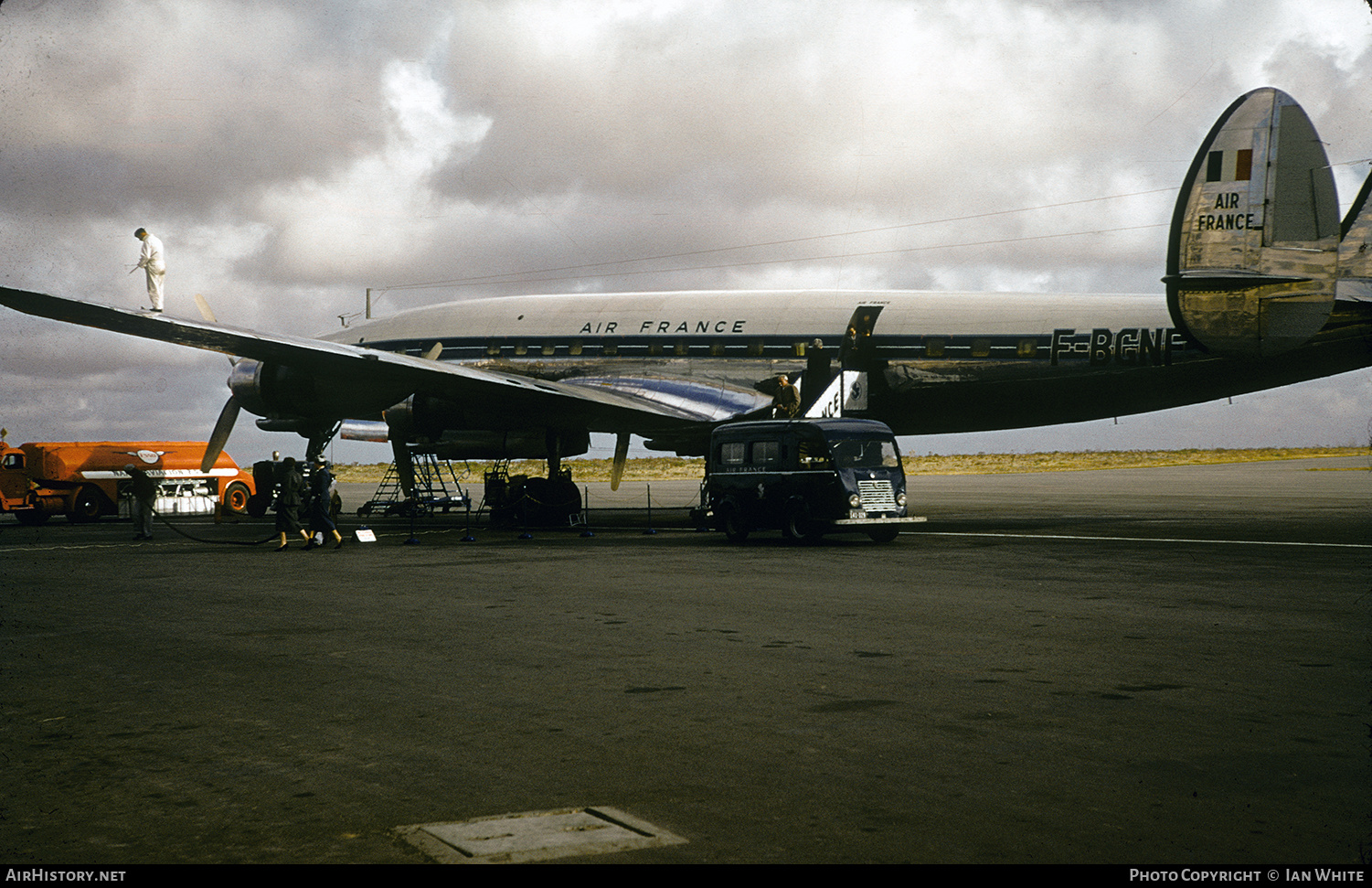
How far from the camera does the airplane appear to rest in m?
18.2

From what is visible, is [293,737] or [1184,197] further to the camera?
[1184,197]

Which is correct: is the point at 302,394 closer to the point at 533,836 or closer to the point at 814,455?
the point at 814,455

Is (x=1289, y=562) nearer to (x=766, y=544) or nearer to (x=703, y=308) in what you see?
(x=766, y=544)

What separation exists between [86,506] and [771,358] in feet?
69.6

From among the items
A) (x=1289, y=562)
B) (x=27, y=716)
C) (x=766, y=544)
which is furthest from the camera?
(x=766, y=544)

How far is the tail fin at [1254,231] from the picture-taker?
48.9 feet

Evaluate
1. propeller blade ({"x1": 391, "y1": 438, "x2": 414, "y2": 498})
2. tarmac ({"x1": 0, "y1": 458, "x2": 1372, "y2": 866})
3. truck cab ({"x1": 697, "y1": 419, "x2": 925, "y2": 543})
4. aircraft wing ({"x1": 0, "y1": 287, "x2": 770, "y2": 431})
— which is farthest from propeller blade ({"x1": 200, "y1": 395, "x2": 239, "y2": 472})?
truck cab ({"x1": 697, "y1": 419, "x2": 925, "y2": 543})

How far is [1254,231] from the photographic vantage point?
15359mm

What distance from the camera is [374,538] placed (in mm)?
21891

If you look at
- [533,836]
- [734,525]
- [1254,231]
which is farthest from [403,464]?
[533,836]

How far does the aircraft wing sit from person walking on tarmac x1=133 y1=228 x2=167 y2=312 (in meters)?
0.50

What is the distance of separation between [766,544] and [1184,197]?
9.04 metres
